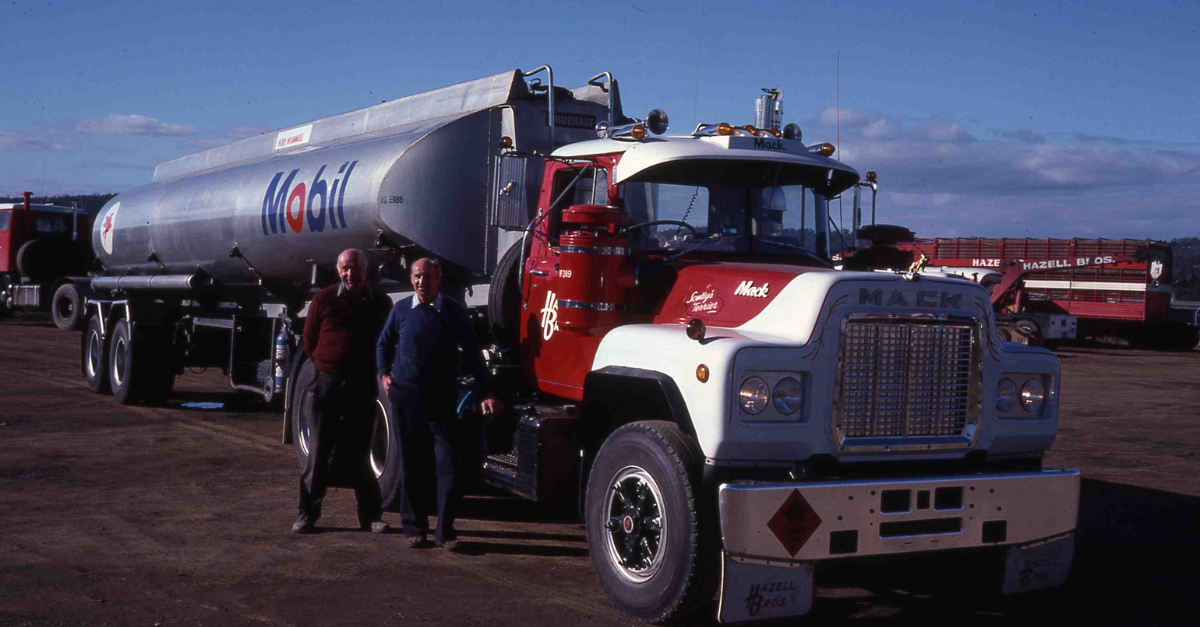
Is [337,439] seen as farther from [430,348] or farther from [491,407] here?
[491,407]

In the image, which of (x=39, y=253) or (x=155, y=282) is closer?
(x=155, y=282)

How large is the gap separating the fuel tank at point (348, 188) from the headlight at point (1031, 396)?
4.00 metres

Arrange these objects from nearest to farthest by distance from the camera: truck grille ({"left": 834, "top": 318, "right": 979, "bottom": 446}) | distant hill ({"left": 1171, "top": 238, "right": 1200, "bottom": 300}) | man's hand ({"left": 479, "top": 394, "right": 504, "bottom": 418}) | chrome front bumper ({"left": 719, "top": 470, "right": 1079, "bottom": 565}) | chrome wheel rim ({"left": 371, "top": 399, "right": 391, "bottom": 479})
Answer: chrome front bumper ({"left": 719, "top": 470, "right": 1079, "bottom": 565})
truck grille ({"left": 834, "top": 318, "right": 979, "bottom": 446})
man's hand ({"left": 479, "top": 394, "right": 504, "bottom": 418})
chrome wheel rim ({"left": 371, "top": 399, "right": 391, "bottom": 479})
distant hill ({"left": 1171, "top": 238, "right": 1200, "bottom": 300})

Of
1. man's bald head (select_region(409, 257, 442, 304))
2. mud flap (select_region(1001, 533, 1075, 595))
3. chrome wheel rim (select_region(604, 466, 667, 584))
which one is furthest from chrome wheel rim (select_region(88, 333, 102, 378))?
mud flap (select_region(1001, 533, 1075, 595))

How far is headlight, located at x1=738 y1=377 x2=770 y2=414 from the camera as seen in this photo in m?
5.30

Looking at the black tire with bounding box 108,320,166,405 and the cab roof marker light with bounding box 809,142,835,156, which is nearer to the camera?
the cab roof marker light with bounding box 809,142,835,156

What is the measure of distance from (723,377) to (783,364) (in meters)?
0.32

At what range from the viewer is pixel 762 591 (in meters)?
5.20

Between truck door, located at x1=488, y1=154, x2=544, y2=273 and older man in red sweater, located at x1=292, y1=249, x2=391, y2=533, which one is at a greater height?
truck door, located at x1=488, y1=154, x2=544, y2=273

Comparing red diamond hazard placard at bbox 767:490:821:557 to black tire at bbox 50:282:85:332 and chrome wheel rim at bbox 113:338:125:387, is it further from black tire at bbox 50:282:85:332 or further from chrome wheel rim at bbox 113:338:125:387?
black tire at bbox 50:282:85:332

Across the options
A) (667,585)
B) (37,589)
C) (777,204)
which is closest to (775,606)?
(667,585)

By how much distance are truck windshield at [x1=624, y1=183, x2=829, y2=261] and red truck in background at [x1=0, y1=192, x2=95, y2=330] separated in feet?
87.6

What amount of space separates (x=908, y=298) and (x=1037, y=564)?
5.22ft

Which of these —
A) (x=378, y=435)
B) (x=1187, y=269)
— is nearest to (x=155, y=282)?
(x=378, y=435)
